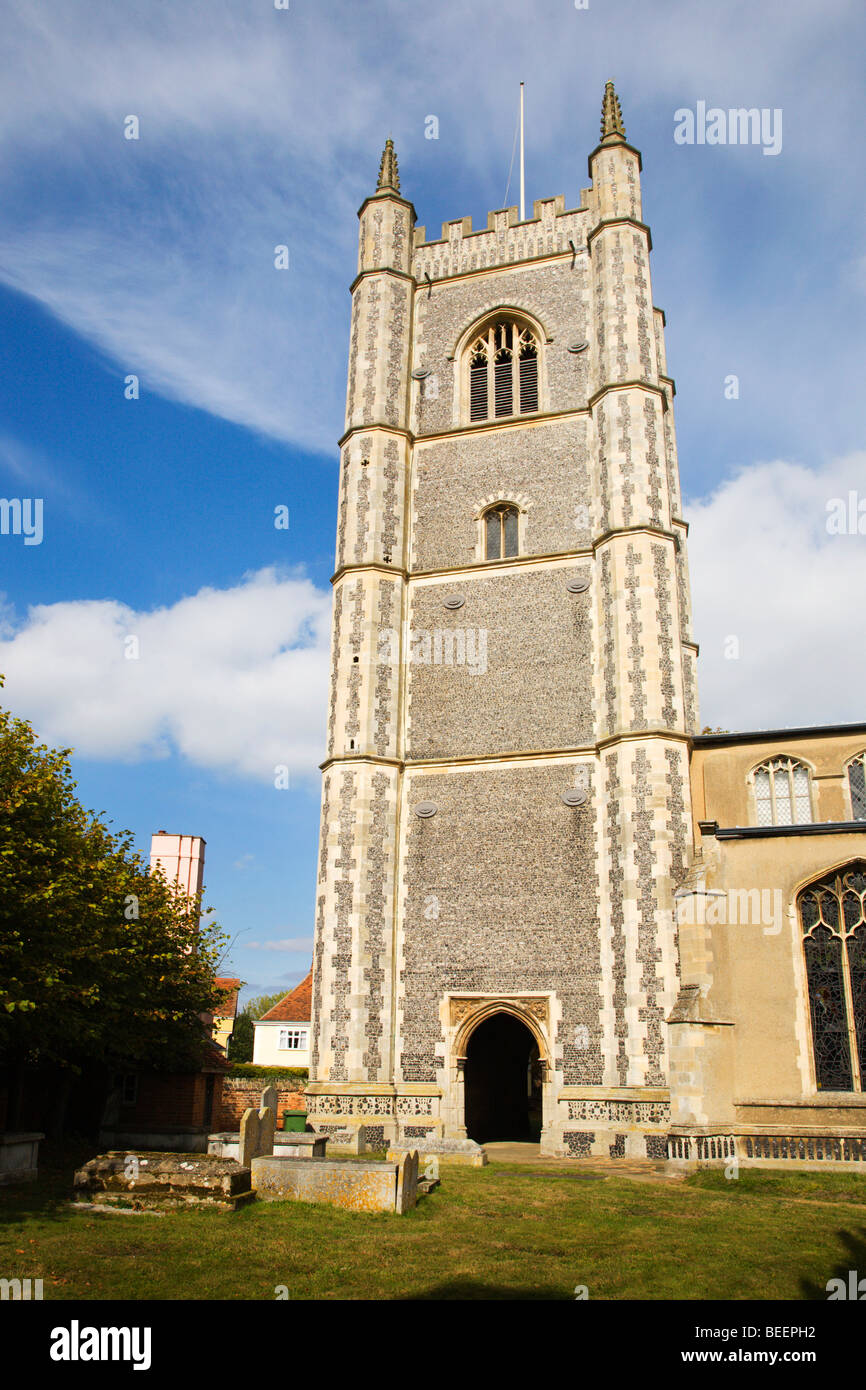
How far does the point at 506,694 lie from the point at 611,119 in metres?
16.3

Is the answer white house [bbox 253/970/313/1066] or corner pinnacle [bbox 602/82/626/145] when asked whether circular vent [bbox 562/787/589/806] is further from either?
white house [bbox 253/970/313/1066]

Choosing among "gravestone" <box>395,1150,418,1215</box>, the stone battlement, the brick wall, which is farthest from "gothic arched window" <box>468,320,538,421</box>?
the brick wall

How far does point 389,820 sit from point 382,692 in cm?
300

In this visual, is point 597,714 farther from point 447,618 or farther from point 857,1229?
point 857,1229

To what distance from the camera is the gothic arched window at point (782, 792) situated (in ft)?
69.6

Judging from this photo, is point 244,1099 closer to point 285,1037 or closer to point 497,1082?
point 497,1082

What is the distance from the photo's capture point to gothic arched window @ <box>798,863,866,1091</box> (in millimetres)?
17219

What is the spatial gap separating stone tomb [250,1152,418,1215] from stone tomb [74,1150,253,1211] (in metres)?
0.27

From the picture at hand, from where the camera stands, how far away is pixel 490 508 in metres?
25.3

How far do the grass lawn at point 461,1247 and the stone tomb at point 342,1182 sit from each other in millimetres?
221

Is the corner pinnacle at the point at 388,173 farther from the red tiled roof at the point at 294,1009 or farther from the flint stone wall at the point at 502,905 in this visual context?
the red tiled roof at the point at 294,1009

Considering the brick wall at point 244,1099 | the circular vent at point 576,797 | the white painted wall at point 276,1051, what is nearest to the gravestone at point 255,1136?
the circular vent at point 576,797

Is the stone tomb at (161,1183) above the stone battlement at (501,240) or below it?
below
